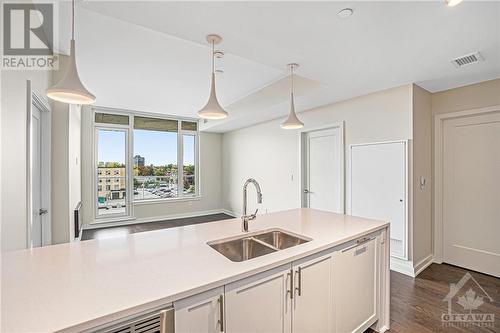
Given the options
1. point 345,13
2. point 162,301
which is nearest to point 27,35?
point 162,301

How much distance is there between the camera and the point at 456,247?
10.6 feet

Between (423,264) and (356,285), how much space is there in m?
2.14

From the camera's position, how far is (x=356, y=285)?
5.84ft

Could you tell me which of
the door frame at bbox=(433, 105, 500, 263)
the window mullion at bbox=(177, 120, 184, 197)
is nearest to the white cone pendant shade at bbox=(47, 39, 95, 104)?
the door frame at bbox=(433, 105, 500, 263)

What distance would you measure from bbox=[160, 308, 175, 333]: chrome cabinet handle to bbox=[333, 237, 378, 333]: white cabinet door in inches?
43.7

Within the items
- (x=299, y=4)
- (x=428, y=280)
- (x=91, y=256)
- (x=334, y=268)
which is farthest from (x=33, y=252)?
(x=428, y=280)

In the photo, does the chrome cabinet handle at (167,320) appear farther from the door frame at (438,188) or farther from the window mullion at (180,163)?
the window mullion at (180,163)

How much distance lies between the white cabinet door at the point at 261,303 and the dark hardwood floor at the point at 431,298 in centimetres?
141

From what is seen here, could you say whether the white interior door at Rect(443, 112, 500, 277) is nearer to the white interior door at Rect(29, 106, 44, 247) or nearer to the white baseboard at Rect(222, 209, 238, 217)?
the white baseboard at Rect(222, 209, 238, 217)

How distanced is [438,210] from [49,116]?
514cm

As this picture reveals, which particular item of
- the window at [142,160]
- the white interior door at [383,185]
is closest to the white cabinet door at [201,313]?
the white interior door at [383,185]

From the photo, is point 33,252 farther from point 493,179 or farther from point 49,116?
point 493,179

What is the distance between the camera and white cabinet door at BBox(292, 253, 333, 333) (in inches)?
55.7

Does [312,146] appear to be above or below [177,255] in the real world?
above
